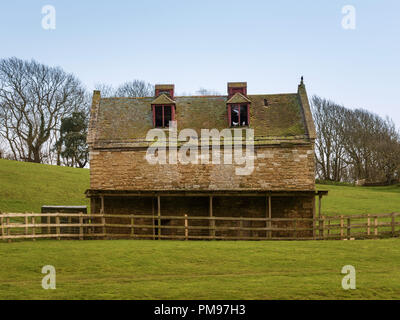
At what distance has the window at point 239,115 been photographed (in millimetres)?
27938

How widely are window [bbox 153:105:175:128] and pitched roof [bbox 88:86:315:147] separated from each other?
40 cm

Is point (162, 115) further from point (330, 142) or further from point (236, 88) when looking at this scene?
point (330, 142)

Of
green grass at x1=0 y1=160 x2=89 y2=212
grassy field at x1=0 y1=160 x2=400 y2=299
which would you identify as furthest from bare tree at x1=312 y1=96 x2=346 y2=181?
grassy field at x1=0 y1=160 x2=400 y2=299

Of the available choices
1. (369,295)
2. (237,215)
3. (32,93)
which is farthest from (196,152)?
(32,93)

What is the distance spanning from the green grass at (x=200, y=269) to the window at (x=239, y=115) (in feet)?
32.6

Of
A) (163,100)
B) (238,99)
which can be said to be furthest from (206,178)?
(163,100)

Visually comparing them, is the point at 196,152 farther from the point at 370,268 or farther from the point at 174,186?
the point at 370,268

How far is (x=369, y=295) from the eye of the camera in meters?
11.2

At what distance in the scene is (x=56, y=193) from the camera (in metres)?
38.6
